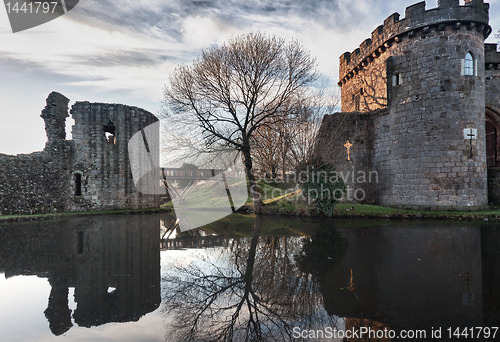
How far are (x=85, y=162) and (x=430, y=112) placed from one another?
20.3 m

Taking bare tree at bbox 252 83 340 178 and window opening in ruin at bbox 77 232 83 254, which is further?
bare tree at bbox 252 83 340 178

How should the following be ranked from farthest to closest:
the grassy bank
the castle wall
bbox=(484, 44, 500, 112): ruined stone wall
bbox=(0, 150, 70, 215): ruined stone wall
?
bbox=(484, 44, 500, 112): ruined stone wall
the castle wall
bbox=(0, 150, 70, 215): ruined stone wall
the grassy bank

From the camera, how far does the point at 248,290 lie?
161 inches

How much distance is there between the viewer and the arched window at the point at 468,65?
13.1m

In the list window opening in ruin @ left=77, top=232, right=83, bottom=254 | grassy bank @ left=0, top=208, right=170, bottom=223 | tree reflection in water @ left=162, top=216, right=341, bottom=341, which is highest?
tree reflection in water @ left=162, top=216, right=341, bottom=341

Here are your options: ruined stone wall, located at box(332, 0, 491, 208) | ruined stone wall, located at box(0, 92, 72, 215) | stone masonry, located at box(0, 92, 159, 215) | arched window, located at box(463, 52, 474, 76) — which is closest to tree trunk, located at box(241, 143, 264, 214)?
ruined stone wall, located at box(332, 0, 491, 208)

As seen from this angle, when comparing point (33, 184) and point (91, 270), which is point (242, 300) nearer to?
point (91, 270)

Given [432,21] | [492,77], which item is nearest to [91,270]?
[432,21]

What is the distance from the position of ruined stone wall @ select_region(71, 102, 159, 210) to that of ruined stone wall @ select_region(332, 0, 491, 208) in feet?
54.7

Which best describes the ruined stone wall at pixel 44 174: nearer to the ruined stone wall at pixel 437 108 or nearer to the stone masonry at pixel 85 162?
the stone masonry at pixel 85 162

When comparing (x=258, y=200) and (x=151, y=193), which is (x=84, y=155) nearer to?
(x=151, y=193)

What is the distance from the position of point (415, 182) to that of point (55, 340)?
48.7 feet

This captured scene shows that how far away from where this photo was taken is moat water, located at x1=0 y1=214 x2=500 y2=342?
3.03 metres

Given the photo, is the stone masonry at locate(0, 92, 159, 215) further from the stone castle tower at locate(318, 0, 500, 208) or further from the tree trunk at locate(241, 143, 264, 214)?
the stone castle tower at locate(318, 0, 500, 208)
